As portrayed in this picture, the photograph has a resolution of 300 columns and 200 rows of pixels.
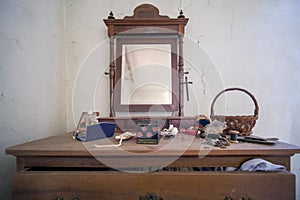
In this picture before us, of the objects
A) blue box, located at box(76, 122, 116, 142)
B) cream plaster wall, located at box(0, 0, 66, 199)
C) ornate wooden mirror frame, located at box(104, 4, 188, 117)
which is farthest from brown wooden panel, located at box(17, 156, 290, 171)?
ornate wooden mirror frame, located at box(104, 4, 188, 117)

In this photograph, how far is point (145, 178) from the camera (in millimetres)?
649

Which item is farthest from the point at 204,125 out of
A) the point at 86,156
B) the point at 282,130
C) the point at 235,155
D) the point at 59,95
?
the point at 59,95

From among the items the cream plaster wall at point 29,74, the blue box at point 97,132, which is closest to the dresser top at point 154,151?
the blue box at point 97,132

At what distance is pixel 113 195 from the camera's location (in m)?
0.65

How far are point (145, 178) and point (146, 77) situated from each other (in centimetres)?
67

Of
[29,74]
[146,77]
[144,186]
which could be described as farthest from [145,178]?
[29,74]

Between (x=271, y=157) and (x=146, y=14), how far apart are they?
102 cm

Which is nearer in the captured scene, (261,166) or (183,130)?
(261,166)

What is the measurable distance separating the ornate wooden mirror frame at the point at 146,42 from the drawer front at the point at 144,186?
56 cm

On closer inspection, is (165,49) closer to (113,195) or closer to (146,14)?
(146,14)

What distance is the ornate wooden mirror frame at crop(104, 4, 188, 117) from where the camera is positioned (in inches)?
46.5

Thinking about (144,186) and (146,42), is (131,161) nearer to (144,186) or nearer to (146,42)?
(144,186)

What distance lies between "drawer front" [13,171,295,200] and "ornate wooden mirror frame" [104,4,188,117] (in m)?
0.56

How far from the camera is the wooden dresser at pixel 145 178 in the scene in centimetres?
64
